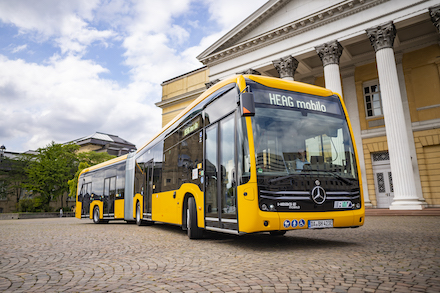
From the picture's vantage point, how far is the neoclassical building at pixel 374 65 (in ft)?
59.1

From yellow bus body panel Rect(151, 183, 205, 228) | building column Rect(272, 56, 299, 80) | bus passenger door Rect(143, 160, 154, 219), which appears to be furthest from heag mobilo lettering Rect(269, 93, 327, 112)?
building column Rect(272, 56, 299, 80)

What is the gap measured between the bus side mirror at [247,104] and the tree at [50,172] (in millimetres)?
44121

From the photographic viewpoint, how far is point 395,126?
17797mm

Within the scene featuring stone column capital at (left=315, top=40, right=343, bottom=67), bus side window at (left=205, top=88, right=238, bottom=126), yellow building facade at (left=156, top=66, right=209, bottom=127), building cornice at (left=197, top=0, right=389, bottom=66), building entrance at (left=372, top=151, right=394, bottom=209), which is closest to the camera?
bus side window at (left=205, top=88, right=238, bottom=126)

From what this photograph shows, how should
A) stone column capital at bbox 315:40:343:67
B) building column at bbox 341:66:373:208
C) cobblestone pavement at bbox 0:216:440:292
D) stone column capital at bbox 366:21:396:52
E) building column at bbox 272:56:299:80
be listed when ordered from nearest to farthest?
cobblestone pavement at bbox 0:216:440:292, stone column capital at bbox 366:21:396:52, stone column capital at bbox 315:40:343:67, building column at bbox 272:56:299:80, building column at bbox 341:66:373:208

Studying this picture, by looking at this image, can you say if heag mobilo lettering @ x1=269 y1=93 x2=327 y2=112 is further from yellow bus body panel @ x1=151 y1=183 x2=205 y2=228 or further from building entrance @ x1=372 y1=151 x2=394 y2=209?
building entrance @ x1=372 y1=151 x2=394 y2=209

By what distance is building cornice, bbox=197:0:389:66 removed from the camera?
1966 cm

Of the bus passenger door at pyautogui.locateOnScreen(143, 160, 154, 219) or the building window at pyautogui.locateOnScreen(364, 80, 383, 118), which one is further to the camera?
the building window at pyautogui.locateOnScreen(364, 80, 383, 118)

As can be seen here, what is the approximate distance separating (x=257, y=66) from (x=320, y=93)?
17.8 meters

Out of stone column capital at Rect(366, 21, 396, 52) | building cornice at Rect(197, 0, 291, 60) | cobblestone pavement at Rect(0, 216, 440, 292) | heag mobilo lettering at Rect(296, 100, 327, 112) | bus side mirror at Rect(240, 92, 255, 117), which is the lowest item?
cobblestone pavement at Rect(0, 216, 440, 292)

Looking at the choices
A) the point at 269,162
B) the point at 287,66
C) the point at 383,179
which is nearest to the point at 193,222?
the point at 269,162

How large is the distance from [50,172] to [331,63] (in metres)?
38.7

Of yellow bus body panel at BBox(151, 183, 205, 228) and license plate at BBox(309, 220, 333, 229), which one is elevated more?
yellow bus body panel at BBox(151, 183, 205, 228)

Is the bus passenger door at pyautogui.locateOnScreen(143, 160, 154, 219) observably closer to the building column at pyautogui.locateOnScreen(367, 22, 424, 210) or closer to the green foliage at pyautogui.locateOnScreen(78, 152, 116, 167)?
the building column at pyautogui.locateOnScreen(367, 22, 424, 210)
